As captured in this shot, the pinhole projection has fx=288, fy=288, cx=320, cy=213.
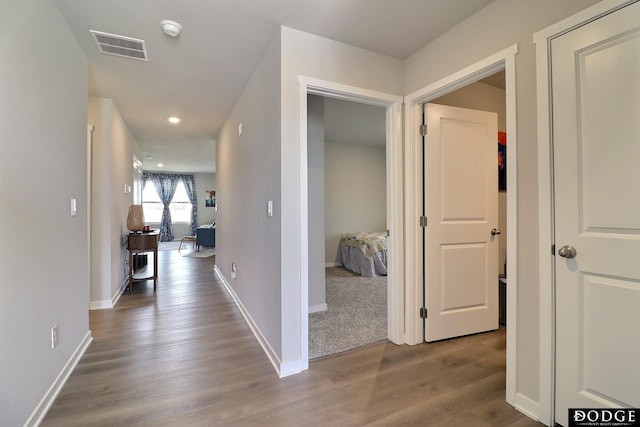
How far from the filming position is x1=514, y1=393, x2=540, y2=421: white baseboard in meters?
1.55

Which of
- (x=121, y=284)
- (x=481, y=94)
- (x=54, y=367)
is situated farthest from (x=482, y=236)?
(x=121, y=284)

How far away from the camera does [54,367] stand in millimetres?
1771

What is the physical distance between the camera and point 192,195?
10.3 m

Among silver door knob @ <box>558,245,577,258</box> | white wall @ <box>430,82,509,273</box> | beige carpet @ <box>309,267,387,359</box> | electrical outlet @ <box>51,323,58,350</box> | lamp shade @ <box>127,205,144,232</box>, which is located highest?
white wall @ <box>430,82,509,273</box>

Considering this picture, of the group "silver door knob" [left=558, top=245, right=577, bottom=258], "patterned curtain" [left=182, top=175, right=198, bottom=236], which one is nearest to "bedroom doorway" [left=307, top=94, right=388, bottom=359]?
"silver door knob" [left=558, top=245, right=577, bottom=258]

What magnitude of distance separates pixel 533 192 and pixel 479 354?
1.39m

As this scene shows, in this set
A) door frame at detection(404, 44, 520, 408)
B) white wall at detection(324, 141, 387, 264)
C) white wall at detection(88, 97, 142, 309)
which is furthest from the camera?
white wall at detection(324, 141, 387, 264)

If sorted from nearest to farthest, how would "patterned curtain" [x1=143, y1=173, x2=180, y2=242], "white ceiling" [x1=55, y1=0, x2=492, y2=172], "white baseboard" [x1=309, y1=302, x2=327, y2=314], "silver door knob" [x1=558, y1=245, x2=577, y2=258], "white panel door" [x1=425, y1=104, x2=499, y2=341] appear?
1. "silver door knob" [x1=558, y1=245, x2=577, y2=258]
2. "white ceiling" [x1=55, y1=0, x2=492, y2=172]
3. "white panel door" [x1=425, y1=104, x2=499, y2=341]
4. "white baseboard" [x1=309, y1=302, x2=327, y2=314]
5. "patterned curtain" [x1=143, y1=173, x2=180, y2=242]

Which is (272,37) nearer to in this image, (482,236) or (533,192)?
(533,192)

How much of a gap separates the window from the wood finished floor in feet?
26.2

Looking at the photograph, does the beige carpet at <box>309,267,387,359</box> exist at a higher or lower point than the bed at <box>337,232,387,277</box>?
lower

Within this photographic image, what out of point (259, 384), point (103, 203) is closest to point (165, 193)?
point (103, 203)

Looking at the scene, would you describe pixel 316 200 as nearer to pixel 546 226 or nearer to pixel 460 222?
pixel 460 222

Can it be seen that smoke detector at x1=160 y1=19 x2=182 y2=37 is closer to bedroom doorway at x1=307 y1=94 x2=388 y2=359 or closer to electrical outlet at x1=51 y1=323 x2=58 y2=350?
bedroom doorway at x1=307 y1=94 x2=388 y2=359
